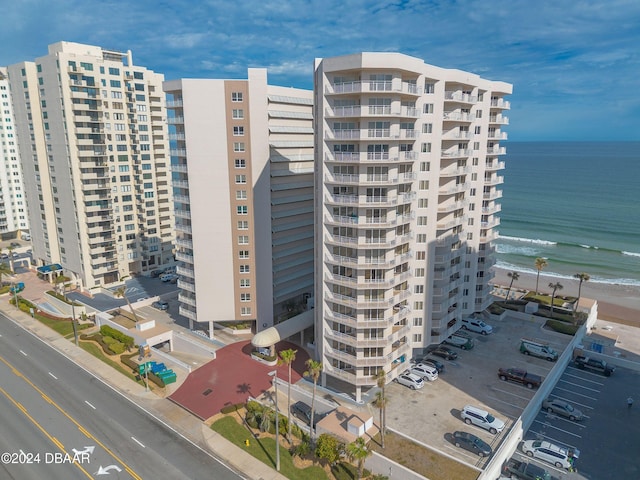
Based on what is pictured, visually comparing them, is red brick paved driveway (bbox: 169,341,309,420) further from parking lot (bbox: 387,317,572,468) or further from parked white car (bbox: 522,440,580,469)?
parked white car (bbox: 522,440,580,469)

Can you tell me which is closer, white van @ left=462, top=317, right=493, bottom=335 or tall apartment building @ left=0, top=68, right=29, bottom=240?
white van @ left=462, top=317, right=493, bottom=335

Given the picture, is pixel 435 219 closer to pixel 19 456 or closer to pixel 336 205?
pixel 336 205

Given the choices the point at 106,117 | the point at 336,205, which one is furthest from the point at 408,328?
the point at 106,117

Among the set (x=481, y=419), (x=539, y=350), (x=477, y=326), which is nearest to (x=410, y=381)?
(x=481, y=419)

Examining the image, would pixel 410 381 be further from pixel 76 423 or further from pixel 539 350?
pixel 76 423

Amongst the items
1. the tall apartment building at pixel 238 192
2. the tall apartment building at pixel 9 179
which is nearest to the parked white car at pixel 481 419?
the tall apartment building at pixel 238 192

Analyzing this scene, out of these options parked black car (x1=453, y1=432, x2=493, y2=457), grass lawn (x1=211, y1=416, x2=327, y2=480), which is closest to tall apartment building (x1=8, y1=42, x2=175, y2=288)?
grass lawn (x1=211, y1=416, x2=327, y2=480)
